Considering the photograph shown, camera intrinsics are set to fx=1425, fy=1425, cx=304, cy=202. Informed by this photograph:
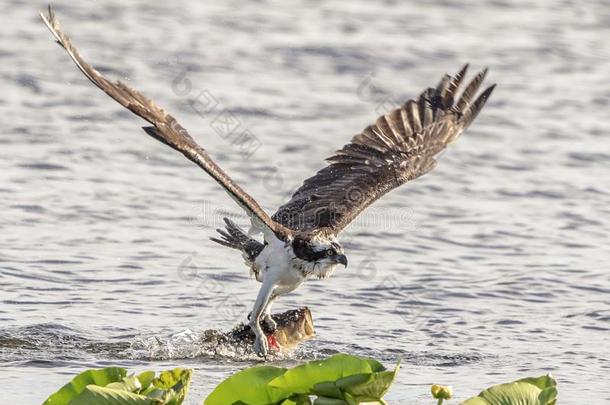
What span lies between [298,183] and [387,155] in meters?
3.21

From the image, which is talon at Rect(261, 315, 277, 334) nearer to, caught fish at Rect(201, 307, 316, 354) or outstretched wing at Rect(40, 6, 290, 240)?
caught fish at Rect(201, 307, 316, 354)

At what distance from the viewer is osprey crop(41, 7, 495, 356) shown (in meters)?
→ 10.1

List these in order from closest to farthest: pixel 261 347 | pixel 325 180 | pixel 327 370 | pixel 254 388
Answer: pixel 327 370 → pixel 254 388 → pixel 261 347 → pixel 325 180

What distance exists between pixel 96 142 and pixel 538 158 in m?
5.57

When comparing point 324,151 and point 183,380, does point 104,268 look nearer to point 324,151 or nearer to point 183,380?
point 324,151

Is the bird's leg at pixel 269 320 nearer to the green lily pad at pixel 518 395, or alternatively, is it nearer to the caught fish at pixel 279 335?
the caught fish at pixel 279 335

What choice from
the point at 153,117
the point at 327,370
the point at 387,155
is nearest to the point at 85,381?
the point at 327,370

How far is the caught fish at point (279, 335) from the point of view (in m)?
11.4

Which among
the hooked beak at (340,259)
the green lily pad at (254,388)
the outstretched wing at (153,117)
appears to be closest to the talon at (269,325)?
the hooked beak at (340,259)

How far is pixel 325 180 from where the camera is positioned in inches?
519

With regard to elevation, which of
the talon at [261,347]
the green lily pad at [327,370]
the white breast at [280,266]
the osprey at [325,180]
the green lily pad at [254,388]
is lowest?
the talon at [261,347]

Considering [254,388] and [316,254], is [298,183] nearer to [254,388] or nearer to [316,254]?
[316,254]

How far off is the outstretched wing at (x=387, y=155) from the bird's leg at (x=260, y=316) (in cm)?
99

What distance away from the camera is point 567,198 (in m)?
16.7
